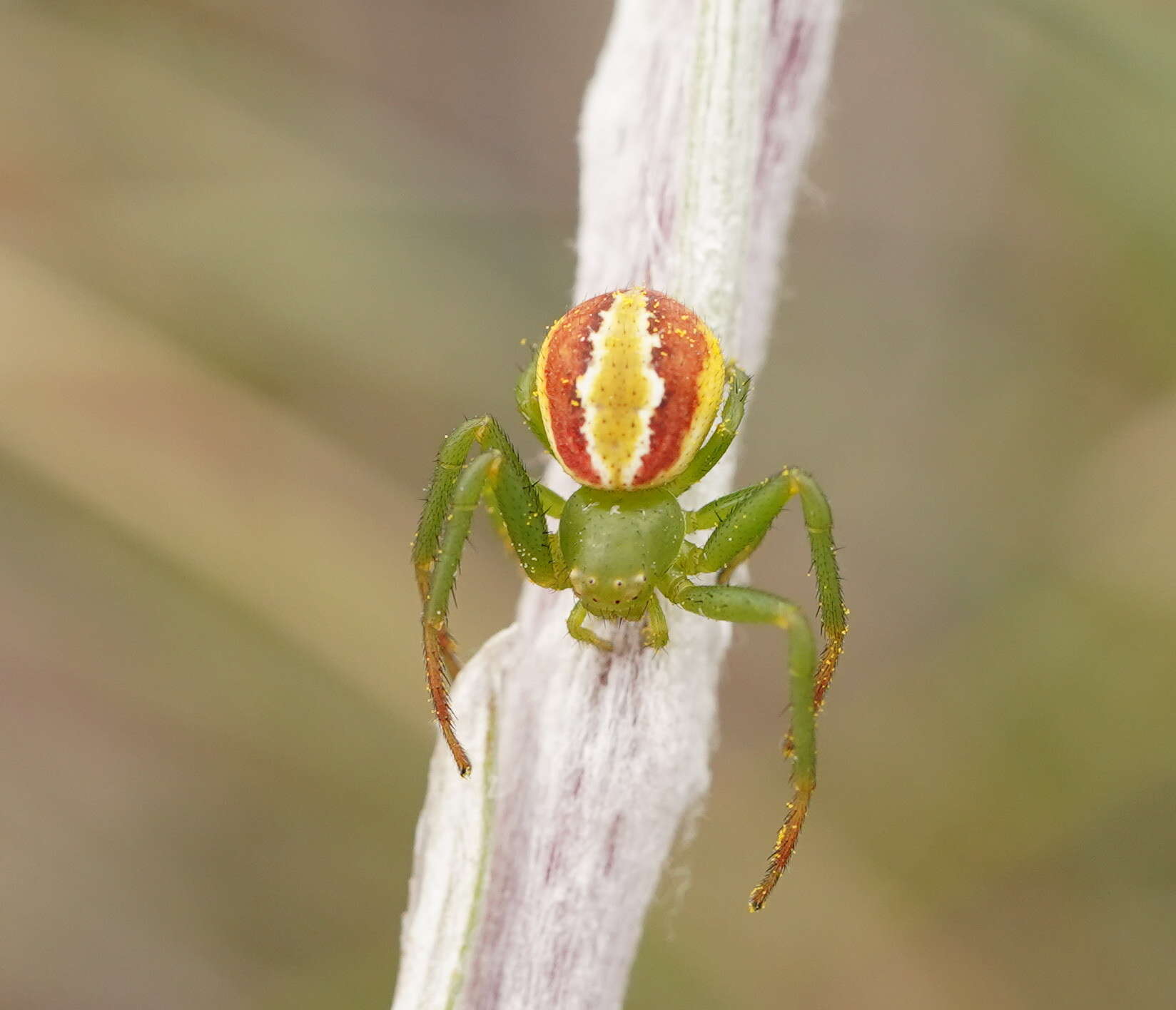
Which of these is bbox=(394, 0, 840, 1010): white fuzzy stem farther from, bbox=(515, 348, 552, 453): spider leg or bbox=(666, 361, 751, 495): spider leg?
bbox=(515, 348, 552, 453): spider leg

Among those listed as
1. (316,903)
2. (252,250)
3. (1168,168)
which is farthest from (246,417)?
(1168,168)

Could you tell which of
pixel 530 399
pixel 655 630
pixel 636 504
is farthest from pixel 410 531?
pixel 655 630

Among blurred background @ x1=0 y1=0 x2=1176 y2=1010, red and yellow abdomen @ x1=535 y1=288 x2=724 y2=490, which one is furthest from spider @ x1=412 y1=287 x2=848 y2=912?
blurred background @ x1=0 y1=0 x2=1176 y2=1010

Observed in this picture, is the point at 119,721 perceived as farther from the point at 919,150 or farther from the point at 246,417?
the point at 919,150

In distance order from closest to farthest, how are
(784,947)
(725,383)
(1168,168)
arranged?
1. (725,383)
2. (1168,168)
3. (784,947)

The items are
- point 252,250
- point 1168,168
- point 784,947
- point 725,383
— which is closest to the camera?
point 725,383

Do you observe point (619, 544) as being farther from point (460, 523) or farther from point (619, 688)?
point (619, 688)
